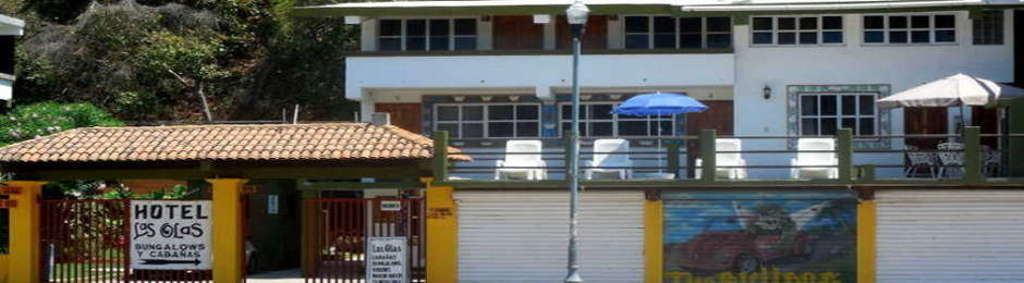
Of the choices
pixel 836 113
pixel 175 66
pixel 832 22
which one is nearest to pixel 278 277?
pixel 836 113

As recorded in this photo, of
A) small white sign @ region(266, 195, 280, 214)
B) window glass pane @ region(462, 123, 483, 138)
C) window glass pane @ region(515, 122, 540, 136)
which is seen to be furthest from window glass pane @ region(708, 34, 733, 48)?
small white sign @ region(266, 195, 280, 214)

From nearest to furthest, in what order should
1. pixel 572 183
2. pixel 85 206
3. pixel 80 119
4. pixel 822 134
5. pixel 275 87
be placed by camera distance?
pixel 572 183 → pixel 85 206 → pixel 822 134 → pixel 80 119 → pixel 275 87

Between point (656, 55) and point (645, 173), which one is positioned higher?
point (656, 55)

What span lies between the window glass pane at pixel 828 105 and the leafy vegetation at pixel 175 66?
12.2 metres

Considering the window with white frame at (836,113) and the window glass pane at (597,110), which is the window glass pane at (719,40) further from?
the window glass pane at (597,110)

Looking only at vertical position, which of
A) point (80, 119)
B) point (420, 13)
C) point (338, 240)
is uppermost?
point (420, 13)

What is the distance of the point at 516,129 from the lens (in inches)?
1357

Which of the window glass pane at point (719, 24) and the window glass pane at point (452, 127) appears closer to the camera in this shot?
the window glass pane at point (719, 24)

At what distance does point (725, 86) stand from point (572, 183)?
34.4ft

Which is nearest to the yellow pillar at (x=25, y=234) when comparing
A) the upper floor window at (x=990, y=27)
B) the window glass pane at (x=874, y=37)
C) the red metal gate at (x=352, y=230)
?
the red metal gate at (x=352, y=230)

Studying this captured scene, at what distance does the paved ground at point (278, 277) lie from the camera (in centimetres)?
2894

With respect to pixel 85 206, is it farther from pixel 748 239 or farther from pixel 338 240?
pixel 748 239

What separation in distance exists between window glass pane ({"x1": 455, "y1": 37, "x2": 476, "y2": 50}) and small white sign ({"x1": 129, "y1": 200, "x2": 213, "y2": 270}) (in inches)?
349

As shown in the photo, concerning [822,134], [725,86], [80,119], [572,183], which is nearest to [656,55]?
[725,86]
